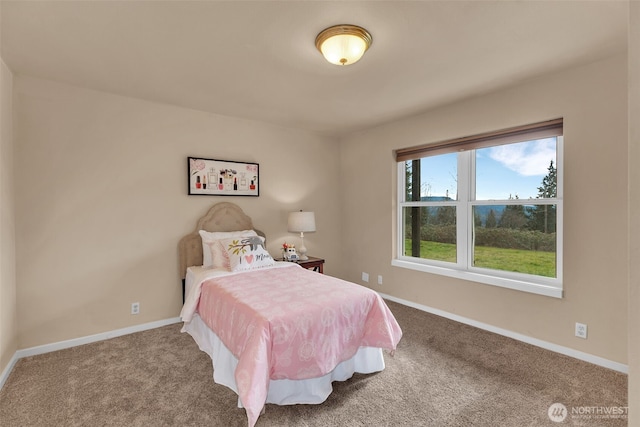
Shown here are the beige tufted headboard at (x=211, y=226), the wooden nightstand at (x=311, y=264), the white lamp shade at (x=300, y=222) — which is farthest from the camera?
the white lamp shade at (x=300, y=222)

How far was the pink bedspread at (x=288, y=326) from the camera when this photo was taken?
1703mm

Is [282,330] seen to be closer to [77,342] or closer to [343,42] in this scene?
[343,42]

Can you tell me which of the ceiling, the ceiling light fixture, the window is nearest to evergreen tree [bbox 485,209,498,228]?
the window

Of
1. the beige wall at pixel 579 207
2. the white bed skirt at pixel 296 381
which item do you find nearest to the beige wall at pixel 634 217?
the white bed skirt at pixel 296 381

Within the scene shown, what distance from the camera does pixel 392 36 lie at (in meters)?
1.98

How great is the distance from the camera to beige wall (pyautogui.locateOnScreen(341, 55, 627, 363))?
2293 millimetres

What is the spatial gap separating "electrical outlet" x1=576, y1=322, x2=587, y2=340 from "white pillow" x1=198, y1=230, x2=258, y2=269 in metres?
3.25

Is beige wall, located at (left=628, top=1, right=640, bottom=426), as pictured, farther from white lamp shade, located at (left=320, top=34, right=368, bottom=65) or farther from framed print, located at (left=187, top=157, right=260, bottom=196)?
framed print, located at (left=187, top=157, right=260, bottom=196)

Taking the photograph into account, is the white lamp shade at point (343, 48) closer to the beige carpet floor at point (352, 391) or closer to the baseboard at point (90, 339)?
the beige carpet floor at point (352, 391)

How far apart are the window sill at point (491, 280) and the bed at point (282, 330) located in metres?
1.34

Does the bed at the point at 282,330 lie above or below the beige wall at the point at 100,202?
below

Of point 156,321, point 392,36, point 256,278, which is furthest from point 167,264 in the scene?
point 392,36

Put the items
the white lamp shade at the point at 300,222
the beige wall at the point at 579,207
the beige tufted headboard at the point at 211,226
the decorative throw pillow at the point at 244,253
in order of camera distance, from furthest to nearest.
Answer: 1. the white lamp shade at the point at 300,222
2. the beige tufted headboard at the point at 211,226
3. the decorative throw pillow at the point at 244,253
4. the beige wall at the point at 579,207

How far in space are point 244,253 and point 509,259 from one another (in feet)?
9.07
